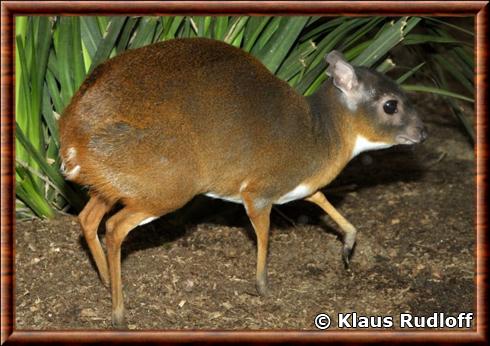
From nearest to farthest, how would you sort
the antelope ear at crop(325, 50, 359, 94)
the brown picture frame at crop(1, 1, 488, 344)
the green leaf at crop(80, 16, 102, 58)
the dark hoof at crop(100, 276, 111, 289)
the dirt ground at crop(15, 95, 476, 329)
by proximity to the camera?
the brown picture frame at crop(1, 1, 488, 344), the dirt ground at crop(15, 95, 476, 329), the dark hoof at crop(100, 276, 111, 289), the antelope ear at crop(325, 50, 359, 94), the green leaf at crop(80, 16, 102, 58)

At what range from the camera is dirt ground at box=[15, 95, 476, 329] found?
207 inches

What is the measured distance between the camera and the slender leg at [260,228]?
17.5 feet

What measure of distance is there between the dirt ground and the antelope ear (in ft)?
3.78

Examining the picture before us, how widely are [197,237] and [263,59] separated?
1.27 m

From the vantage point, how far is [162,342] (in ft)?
15.1

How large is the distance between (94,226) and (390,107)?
192 centimetres

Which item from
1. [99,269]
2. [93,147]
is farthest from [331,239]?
[93,147]

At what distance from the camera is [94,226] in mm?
5316

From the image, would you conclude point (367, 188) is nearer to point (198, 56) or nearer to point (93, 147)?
point (198, 56)

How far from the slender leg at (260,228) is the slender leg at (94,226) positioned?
0.83m

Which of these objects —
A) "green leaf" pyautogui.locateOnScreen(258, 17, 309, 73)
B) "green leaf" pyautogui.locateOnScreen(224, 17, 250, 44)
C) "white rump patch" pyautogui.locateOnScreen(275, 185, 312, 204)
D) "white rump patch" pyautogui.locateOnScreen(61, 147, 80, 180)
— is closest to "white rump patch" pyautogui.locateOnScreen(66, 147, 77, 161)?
"white rump patch" pyautogui.locateOnScreen(61, 147, 80, 180)

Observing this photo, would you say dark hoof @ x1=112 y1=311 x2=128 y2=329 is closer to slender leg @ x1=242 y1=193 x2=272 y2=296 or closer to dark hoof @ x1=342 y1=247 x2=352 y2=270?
A: slender leg @ x1=242 y1=193 x2=272 y2=296

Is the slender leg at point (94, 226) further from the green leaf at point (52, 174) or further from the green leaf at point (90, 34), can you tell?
the green leaf at point (90, 34)

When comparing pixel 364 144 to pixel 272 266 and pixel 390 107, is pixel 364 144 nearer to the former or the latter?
A: pixel 390 107
